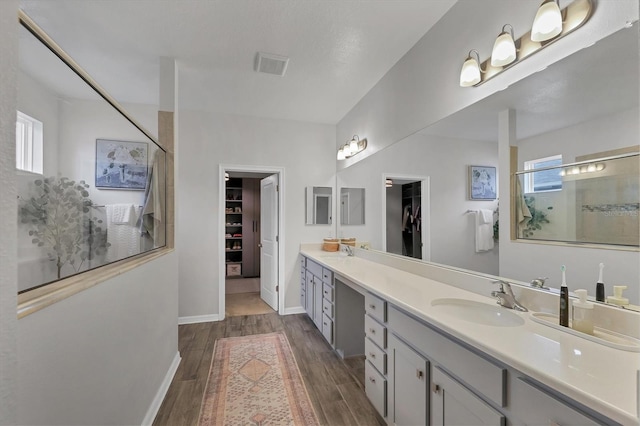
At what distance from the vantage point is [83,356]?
1015mm

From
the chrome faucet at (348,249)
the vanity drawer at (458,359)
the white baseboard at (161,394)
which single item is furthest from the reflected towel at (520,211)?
the white baseboard at (161,394)

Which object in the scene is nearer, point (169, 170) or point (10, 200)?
point (10, 200)

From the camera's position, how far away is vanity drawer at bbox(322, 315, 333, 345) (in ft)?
9.15

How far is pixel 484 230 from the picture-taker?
1720 millimetres

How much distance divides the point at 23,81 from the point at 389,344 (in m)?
1.93

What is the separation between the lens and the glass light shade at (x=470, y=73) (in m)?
1.62

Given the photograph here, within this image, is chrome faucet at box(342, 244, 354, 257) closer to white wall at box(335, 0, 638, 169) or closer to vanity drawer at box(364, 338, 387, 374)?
white wall at box(335, 0, 638, 169)

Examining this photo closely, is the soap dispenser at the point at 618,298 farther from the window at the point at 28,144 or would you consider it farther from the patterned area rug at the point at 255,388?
the window at the point at 28,144

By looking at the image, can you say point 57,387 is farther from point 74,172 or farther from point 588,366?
point 588,366

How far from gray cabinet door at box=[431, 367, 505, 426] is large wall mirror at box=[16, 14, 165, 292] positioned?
1536 millimetres

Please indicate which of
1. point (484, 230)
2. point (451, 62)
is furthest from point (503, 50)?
point (484, 230)

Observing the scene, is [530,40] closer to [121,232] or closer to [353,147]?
[353,147]

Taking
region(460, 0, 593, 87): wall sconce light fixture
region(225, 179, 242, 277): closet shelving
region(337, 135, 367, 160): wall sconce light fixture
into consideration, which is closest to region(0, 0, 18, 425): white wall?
region(460, 0, 593, 87): wall sconce light fixture

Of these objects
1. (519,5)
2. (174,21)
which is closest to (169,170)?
(174,21)
